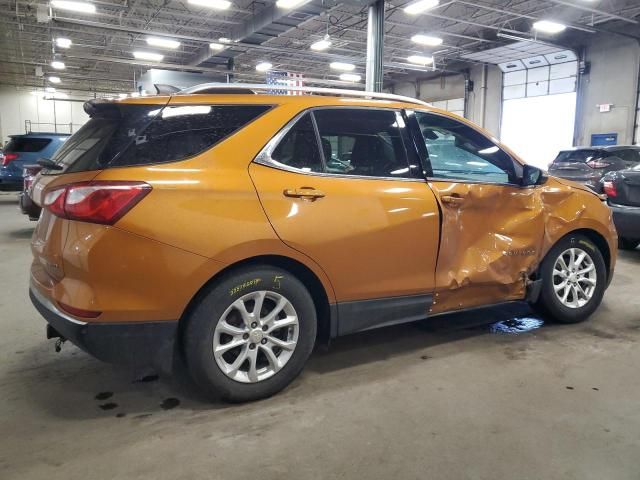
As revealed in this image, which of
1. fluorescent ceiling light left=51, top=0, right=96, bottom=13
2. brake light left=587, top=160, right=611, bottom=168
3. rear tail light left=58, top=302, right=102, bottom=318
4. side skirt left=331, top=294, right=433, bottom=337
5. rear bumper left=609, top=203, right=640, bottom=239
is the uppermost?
fluorescent ceiling light left=51, top=0, right=96, bottom=13

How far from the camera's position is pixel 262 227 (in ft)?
8.07

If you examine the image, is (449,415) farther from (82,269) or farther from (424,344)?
(82,269)

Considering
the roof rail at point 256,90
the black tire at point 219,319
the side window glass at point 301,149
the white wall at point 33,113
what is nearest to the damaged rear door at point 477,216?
the roof rail at point 256,90

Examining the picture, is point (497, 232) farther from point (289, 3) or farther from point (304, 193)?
point (289, 3)

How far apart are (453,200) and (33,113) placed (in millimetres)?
34360

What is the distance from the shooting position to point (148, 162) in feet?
7.63

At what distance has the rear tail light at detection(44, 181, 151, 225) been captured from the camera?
2188mm

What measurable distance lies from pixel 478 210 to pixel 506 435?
146cm

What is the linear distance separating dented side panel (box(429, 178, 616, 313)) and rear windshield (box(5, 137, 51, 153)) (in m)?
10.4

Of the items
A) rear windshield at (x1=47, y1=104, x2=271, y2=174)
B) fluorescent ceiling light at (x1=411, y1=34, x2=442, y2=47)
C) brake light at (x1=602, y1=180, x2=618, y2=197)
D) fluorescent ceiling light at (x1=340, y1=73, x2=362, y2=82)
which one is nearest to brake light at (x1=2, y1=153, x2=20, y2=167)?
rear windshield at (x1=47, y1=104, x2=271, y2=174)

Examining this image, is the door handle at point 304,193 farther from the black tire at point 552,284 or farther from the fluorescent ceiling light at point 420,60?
the fluorescent ceiling light at point 420,60

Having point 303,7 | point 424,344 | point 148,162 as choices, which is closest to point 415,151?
point 424,344

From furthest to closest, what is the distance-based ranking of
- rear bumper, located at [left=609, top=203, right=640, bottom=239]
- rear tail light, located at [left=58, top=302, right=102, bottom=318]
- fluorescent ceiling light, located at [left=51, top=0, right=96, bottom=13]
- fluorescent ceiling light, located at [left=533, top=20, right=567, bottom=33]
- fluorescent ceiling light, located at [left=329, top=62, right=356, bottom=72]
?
fluorescent ceiling light, located at [left=329, top=62, right=356, bottom=72] < fluorescent ceiling light, located at [left=533, top=20, right=567, bottom=33] < fluorescent ceiling light, located at [left=51, top=0, right=96, bottom=13] < rear bumper, located at [left=609, top=203, right=640, bottom=239] < rear tail light, located at [left=58, top=302, right=102, bottom=318]

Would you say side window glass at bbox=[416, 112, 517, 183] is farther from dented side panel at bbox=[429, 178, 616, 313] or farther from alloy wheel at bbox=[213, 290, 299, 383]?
alloy wheel at bbox=[213, 290, 299, 383]
